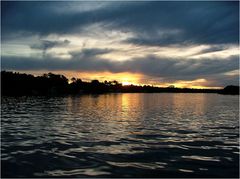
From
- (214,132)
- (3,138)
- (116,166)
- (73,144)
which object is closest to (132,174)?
(116,166)

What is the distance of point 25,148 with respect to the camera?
22.3 metres

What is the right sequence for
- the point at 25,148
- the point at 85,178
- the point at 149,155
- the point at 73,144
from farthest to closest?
the point at 73,144
the point at 25,148
the point at 149,155
the point at 85,178

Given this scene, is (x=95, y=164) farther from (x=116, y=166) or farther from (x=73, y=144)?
(x=73, y=144)

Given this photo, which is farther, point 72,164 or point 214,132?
point 214,132

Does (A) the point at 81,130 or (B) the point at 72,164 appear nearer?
(B) the point at 72,164

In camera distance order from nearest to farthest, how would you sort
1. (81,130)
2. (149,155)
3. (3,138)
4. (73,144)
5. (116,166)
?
(116,166)
(149,155)
(73,144)
(3,138)
(81,130)

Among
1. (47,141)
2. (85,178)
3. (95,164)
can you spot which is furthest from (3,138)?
(85,178)

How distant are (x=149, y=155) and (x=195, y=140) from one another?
7866 mm

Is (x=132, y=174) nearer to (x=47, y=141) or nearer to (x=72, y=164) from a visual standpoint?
(x=72, y=164)

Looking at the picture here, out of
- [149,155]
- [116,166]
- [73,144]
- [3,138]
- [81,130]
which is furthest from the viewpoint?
[81,130]

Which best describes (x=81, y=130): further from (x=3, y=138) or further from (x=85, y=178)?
(x=85, y=178)

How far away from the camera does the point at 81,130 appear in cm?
3219

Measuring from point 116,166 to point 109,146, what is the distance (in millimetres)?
5812

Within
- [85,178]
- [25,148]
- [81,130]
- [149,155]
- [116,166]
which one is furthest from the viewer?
[81,130]
